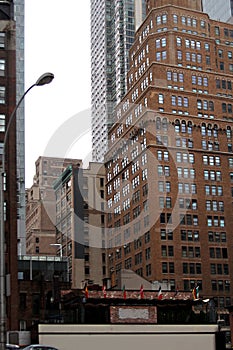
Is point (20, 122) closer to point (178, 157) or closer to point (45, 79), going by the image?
point (178, 157)

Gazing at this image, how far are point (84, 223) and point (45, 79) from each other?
133 meters

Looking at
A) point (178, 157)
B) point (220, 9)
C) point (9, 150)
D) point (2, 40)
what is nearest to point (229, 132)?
point (178, 157)

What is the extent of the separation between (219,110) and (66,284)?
63.5 meters

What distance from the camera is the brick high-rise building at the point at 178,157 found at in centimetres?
12341

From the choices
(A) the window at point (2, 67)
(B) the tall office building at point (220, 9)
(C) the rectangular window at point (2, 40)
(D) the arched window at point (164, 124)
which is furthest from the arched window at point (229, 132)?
(A) the window at point (2, 67)


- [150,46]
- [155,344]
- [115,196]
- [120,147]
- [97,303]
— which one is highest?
A: [150,46]

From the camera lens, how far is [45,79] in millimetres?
22797

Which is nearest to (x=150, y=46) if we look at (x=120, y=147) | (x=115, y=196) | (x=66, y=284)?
(x=120, y=147)

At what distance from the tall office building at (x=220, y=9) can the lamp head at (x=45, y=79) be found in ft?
485

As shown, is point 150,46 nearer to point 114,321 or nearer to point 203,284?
point 203,284

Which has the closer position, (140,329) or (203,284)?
(140,329)

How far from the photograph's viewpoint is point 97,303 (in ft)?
185

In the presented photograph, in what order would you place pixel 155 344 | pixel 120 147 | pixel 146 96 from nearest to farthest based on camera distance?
pixel 155 344 < pixel 146 96 < pixel 120 147

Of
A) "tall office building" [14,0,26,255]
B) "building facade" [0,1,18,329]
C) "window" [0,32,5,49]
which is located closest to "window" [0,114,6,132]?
"building facade" [0,1,18,329]
